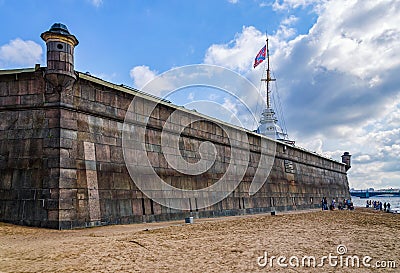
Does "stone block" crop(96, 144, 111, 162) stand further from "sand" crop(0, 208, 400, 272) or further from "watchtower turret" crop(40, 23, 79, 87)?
"sand" crop(0, 208, 400, 272)

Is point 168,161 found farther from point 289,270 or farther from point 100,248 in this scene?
point 289,270

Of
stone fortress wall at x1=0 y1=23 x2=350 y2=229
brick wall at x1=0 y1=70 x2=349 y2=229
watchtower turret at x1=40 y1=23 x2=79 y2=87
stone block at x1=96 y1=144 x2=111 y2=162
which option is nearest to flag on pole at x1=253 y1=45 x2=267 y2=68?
brick wall at x1=0 y1=70 x2=349 y2=229

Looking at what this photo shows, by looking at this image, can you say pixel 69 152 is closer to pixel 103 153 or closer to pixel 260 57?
pixel 103 153

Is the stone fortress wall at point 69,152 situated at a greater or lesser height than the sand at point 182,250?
greater

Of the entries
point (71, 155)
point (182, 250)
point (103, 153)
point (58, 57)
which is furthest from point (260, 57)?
point (182, 250)

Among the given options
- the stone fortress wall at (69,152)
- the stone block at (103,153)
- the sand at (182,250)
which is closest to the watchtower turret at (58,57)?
the stone fortress wall at (69,152)

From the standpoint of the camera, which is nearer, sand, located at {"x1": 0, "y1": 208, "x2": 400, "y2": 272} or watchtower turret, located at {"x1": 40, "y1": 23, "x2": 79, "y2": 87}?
sand, located at {"x1": 0, "y1": 208, "x2": 400, "y2": 272}

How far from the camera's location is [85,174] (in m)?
14.3

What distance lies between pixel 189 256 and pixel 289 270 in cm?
228

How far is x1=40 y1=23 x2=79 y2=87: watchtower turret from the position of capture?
13859mm

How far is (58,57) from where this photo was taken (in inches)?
550

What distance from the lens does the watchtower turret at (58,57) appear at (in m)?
13.9

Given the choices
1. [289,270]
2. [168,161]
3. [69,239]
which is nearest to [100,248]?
[69,239]

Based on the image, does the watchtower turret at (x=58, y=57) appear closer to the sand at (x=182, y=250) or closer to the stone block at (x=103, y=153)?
the stone block at (x=103, y=153)
